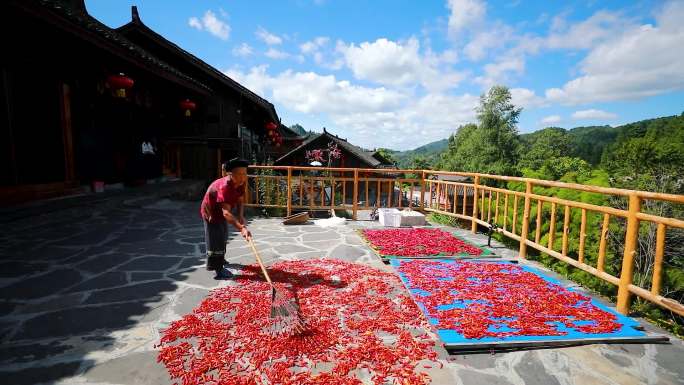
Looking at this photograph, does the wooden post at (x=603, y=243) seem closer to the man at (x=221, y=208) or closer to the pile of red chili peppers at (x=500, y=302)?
the pile of red chili peppers at (x=500, y=302)

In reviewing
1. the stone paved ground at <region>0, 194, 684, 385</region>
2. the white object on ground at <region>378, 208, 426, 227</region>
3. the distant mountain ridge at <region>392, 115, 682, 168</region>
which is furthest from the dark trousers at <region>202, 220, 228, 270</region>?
the distant mountain ridge at <region>392, 115, 682, 168</region>

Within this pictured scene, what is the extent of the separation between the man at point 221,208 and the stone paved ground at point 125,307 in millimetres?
292

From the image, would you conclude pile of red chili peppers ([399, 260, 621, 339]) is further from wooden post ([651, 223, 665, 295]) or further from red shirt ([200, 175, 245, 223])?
red shirt ([200, 175, 245, 223])

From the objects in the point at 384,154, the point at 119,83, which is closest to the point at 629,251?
the point at 119,83

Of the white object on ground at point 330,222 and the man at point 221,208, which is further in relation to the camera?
the white object on ground at point 330,222

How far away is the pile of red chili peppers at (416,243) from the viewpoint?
517 centimetres

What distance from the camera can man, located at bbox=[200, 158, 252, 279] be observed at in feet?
11.8

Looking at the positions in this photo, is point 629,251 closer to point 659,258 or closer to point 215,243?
point 659,258

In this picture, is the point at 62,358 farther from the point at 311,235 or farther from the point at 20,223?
the point at 20,223

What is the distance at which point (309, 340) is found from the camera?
2561 millimetres

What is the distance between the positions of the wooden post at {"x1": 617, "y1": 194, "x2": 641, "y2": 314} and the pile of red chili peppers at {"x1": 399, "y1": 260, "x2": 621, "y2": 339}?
24cm

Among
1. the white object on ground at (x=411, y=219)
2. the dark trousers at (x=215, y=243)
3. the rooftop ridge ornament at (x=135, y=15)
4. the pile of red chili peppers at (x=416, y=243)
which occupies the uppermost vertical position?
the rooftop ridge ornament at (x=135, y=15)

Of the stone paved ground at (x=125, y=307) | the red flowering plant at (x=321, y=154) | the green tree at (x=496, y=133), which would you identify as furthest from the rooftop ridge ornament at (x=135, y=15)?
the green tree at (x=496, y=133)

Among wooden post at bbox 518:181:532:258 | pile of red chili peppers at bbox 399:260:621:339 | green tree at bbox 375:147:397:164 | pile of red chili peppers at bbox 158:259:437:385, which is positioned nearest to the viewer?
pile of red chili peppers at bbox 158:259:437:385
